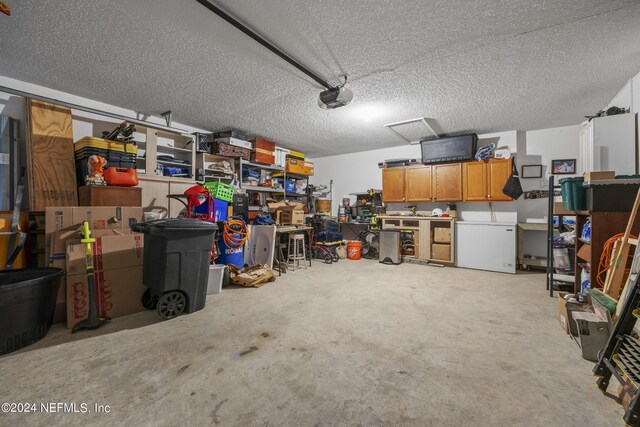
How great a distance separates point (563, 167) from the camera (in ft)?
15.6

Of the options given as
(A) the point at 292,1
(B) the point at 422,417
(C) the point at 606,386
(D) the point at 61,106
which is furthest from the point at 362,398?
(D) the point at 61,106

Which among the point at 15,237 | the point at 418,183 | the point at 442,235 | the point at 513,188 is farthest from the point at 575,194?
the point at 15,237

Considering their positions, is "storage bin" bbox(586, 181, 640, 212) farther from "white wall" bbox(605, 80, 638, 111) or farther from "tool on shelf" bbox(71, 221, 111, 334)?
"tool on shelf" bbox(71, 221, 111, 334)

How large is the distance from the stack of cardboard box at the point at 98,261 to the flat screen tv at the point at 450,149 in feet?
17.7

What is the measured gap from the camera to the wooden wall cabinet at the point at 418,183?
552cm

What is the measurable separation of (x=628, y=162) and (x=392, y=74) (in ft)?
10.3

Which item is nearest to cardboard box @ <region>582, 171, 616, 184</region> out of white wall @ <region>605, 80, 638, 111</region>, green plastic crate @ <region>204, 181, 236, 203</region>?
white wall @ <region>605, 80, 638, 111</region>

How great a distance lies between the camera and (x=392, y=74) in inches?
116

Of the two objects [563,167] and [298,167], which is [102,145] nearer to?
[298,167]

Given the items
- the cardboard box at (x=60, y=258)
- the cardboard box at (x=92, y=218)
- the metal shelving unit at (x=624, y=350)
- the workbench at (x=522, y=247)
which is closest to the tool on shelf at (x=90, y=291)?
the cardboard box at (x=60, y=258)

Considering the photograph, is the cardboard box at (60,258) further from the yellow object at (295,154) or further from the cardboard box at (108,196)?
the yellow object at (295,154)

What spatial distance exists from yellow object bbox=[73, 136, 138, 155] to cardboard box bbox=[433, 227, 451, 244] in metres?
5.57

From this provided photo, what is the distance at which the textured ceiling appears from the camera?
6.62ft

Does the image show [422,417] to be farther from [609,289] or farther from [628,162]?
[628,162]
